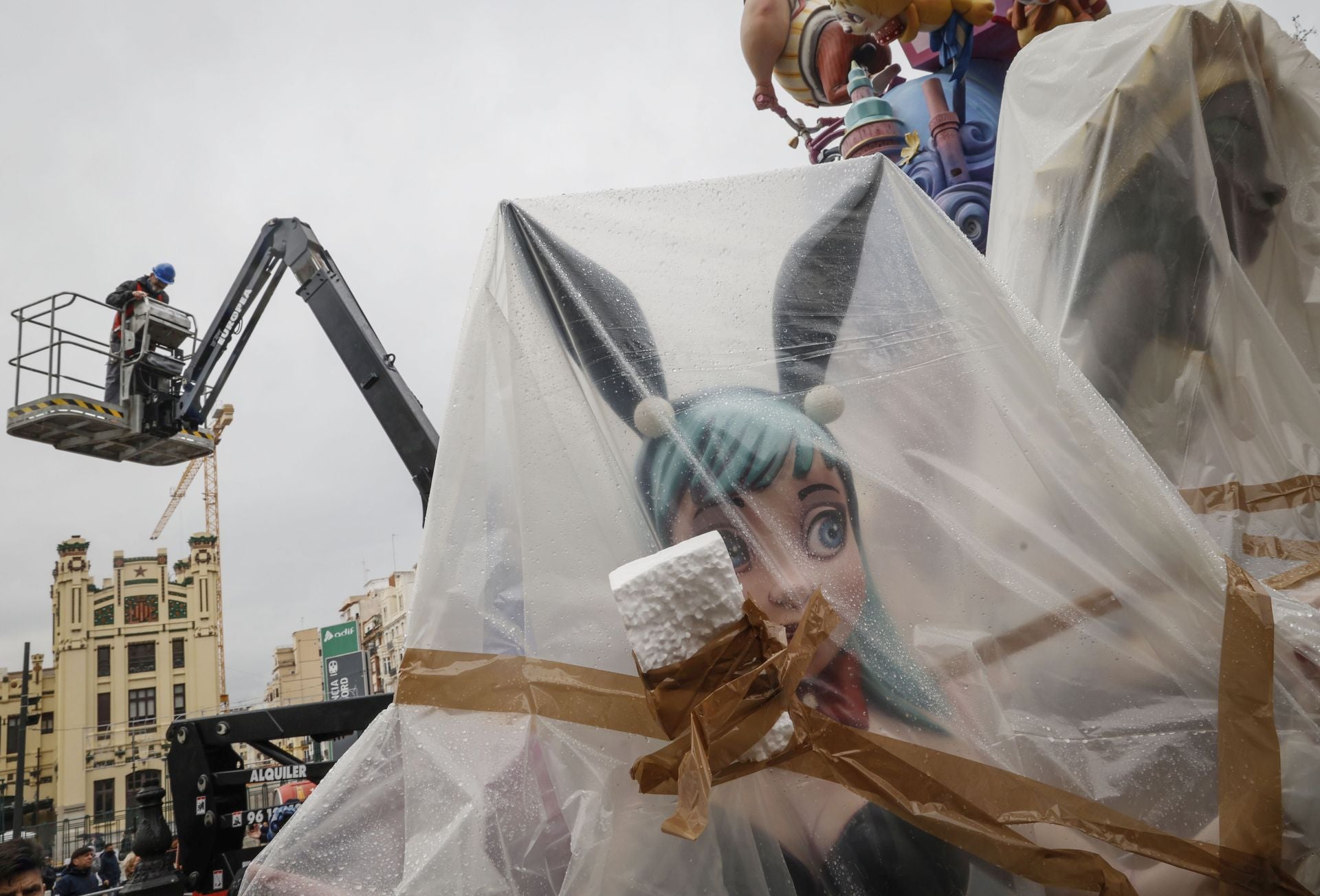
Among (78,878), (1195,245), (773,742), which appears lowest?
(78,878)

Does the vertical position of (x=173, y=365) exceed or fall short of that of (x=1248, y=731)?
it exceeds it

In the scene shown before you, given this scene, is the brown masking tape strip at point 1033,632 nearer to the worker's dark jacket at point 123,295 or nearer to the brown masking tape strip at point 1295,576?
the brown masking tape strip at point 1295,576

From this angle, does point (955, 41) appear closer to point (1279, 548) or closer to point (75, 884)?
point (1279, 548)

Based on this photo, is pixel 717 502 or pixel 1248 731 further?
pixel 717 502

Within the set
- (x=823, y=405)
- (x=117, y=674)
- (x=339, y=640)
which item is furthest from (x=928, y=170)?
(x=117, y=674)

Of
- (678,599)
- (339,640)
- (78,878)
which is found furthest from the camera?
(339,640)

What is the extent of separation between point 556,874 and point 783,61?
5.36 metres

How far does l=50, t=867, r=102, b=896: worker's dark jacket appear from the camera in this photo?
5.75m

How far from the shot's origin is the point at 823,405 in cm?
148

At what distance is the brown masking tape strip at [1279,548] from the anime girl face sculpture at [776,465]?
0.96m

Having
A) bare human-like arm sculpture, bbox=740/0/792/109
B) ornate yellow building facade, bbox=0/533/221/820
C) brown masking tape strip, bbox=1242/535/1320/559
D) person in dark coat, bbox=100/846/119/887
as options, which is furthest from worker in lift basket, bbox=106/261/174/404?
ornate yellow building facade, bbox=0/533/221/820

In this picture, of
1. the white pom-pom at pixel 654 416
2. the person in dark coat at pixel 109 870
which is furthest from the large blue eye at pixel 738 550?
the person in dark coat at pixel 109 870

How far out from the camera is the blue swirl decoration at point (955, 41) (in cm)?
496

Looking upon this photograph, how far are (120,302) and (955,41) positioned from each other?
514 cm
